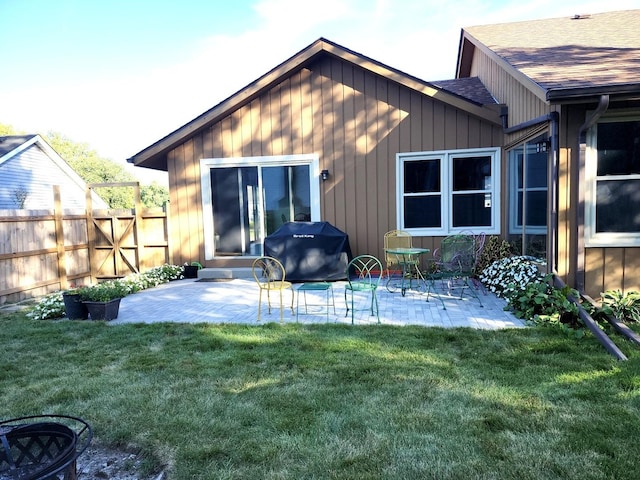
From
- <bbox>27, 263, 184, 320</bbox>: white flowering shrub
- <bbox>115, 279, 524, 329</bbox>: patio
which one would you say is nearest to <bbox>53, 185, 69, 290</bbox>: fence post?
<bbox>27, 263, 184, 320</bbox>: white flowering shrub

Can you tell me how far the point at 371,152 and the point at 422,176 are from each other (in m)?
1.04

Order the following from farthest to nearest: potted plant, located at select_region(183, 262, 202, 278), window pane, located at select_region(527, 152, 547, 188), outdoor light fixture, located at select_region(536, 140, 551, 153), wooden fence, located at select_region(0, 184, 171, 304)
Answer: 1. potted plant, located at select_region(183, 262, 202, 278)
2. wooden fence, located at select_region(0, 184, 171, 304)
3. window pane, located at select_region(527, 152, 547, 188)
4. outdoor light fixture, located at select_region(536, 140, 551, 153)

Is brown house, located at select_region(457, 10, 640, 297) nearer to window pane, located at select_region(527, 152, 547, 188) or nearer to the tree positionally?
window pane, located at select_region(527, 152, 547, 188)

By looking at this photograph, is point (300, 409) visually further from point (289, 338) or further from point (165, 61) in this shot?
point (165, 61)

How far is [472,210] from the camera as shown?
7.66 meters

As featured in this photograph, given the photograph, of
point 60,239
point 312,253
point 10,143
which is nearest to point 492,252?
point 312,253

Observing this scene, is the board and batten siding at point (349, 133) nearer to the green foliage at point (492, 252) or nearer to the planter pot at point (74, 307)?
the green foliage at point (492, 252)

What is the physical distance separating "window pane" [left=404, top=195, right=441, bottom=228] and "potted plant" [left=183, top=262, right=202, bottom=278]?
166 inches

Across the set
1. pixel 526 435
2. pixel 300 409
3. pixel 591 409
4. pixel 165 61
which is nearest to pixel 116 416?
pixel 300 409

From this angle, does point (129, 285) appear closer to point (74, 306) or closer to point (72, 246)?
point (74, 306)

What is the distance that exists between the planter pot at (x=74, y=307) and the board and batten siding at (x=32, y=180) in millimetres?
13135

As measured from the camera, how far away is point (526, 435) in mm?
2396

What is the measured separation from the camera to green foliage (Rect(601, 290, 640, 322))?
4.47m

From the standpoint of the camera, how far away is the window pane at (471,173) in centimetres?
756
